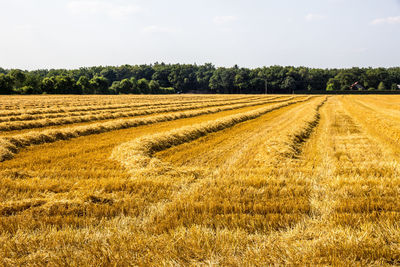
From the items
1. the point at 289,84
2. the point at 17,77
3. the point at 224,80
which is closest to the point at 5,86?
the point at 17,77

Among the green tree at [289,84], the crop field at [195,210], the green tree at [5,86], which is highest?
the green tree at [289,84]

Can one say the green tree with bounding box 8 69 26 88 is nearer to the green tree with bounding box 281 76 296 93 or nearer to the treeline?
the treeline

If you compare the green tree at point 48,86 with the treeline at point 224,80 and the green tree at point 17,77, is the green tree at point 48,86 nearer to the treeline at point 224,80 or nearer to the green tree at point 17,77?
the treeline at point 224,80

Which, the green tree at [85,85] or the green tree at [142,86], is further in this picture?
the green tree at [142,86]

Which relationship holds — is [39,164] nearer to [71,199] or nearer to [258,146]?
[71,199]

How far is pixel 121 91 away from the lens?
116 m

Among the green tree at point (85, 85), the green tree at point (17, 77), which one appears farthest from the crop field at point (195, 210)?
the green tree at point (17, 77)

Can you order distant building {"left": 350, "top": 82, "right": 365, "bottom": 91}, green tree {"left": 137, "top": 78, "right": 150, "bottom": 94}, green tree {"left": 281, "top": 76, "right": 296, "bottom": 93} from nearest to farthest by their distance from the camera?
green tree {"left": 137, "top": 78, "right": 150, "bottom": 94} < distant building {"left": 350, "top": 82, "right": 365, "bottom": 91} < green tree {"left": 281, "top": 76, "right": 296, "bottom": 93}

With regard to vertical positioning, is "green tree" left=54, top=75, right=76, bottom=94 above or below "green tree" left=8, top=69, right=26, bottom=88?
below

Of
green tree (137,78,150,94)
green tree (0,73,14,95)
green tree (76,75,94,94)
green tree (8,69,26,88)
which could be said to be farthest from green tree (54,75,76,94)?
green tree (137,78,150,94)

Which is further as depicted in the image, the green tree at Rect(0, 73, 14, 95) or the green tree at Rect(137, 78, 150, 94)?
the green tree at Rect(137, 78, 150, 94)

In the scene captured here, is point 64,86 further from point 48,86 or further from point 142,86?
point 142,86

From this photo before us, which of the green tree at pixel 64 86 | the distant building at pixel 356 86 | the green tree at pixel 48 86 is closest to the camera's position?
the green tree at pixel 48 86

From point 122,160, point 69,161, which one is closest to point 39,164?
point 69,161
